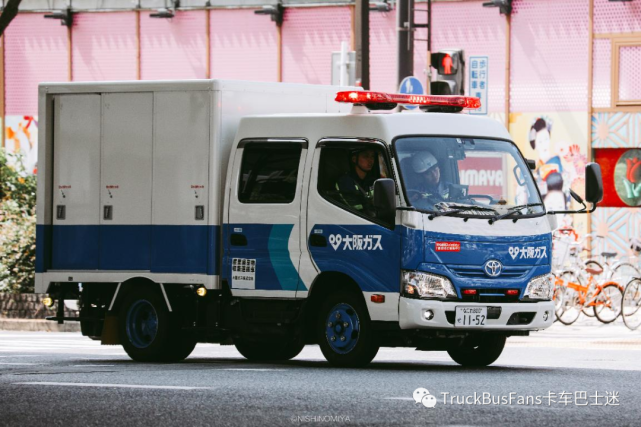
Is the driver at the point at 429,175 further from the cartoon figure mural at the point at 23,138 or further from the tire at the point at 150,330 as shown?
the cartoon figure mural at the point at 23,138

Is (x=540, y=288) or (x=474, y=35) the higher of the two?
(x=474, y=35)

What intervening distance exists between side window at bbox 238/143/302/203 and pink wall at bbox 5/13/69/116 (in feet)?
60.6

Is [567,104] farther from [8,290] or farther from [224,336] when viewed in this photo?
[224,336]

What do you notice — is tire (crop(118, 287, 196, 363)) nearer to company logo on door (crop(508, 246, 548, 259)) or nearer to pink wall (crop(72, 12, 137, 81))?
company logo on door (crop(508, 246, 548, 259))

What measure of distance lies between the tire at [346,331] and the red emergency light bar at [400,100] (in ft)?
6.36

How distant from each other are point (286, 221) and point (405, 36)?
788 centimetres

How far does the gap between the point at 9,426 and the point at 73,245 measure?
6.63 metres

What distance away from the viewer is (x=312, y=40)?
102ft

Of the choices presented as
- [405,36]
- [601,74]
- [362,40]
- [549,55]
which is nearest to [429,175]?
[405,36]

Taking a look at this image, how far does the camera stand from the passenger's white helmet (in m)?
14.4

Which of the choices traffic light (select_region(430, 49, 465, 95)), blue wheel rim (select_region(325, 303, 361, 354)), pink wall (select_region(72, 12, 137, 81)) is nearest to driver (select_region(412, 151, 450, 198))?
blue wheel rim (select_region(325, 303, 361, 354))

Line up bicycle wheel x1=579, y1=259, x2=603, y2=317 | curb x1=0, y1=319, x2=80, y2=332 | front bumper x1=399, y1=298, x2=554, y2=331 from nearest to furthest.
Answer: front bumper x1=399, y1=298, x2=554, y2=331 < bicycle wheel x1=579, y1=259, x2=603, y2=317 < curb x1=0, y1=319, x2=80, y2=332

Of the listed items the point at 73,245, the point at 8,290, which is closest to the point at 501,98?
the point at 8,290

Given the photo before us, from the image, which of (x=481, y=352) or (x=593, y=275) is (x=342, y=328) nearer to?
(x=481, y=352)
